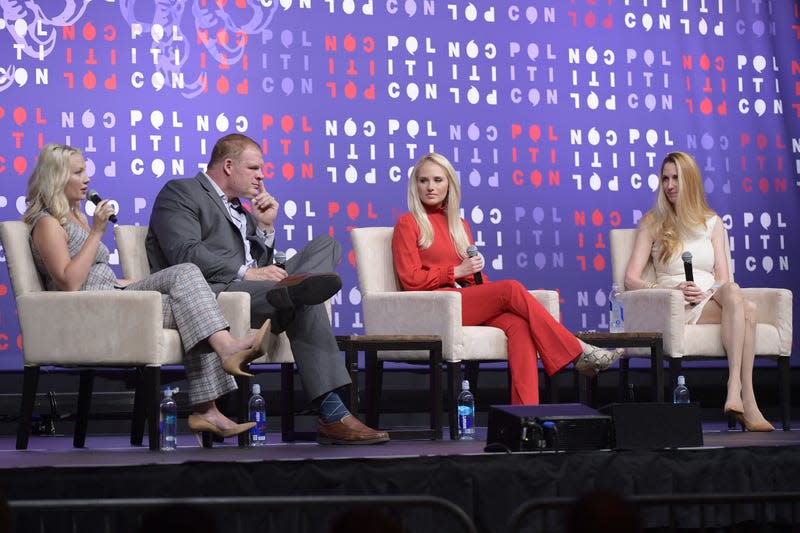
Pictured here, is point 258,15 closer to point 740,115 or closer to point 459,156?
point 459,156

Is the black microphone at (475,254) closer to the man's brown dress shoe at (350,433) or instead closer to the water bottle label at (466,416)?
the water bottle label at (466,416)

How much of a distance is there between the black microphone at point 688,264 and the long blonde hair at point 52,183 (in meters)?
2.66

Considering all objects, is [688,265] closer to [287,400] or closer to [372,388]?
[372,388]

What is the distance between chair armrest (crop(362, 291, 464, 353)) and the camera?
4570 millimetres

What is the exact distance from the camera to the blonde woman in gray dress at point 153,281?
154 inches

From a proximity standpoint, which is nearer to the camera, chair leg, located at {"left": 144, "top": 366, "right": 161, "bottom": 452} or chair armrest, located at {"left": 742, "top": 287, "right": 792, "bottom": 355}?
chair leg, located at {"left": 144, "top": 366, "right": 161, "bottom": 452}

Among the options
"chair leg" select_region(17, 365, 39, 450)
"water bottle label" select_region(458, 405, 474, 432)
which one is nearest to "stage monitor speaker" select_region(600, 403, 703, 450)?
"water bottle label" select_region(458, 405, 474, 432)

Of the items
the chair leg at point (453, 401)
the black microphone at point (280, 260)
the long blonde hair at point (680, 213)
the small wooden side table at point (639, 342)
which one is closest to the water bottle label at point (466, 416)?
the chair leg at point (453, 401)

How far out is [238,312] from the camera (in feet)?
13.4

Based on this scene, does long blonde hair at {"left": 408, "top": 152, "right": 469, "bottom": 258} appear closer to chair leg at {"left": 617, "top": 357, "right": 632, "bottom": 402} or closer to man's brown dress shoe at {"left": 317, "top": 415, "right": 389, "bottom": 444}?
chair leg at {"left": 617, "top": 357, "right": 632, "bottom": 402}

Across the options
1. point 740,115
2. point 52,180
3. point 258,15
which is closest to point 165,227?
point 52,180

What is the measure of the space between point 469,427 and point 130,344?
1.60m

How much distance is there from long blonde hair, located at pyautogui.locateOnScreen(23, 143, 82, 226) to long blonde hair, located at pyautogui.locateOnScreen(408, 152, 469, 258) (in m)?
1.55

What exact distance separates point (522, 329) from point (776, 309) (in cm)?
137
